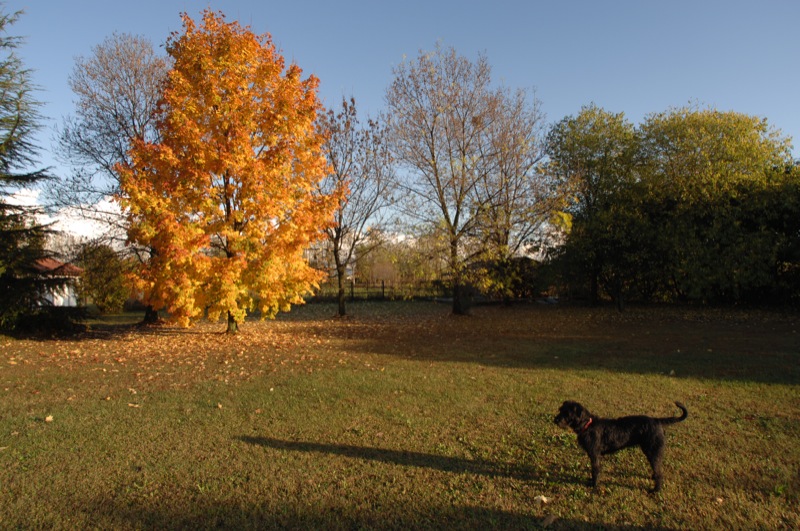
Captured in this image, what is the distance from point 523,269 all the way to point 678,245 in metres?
9.88

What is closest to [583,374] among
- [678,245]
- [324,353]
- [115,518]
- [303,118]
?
[324,353]

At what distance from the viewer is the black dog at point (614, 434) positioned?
3.71 metres

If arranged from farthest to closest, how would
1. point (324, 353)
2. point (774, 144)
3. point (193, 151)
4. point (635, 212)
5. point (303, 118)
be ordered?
point (774, 144), point (635, 212), point (303, 118), point (193, 151), point (324, 353)

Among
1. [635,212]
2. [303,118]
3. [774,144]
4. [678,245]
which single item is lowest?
[678,245]

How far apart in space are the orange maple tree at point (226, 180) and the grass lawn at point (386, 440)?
1941 millimetres

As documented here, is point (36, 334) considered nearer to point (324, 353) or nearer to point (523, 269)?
point (324, 353)

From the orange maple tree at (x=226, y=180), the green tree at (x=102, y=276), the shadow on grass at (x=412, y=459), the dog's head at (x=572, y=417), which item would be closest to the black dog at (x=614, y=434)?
the dog's head at (x=572, y=417)

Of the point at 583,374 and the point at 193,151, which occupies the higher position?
the point at 193,151

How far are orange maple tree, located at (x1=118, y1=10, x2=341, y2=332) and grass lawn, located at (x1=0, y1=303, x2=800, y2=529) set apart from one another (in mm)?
1941

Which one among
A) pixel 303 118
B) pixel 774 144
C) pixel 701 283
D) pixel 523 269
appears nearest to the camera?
pixel 303 118

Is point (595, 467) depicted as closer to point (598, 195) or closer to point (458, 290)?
point (458, 290)

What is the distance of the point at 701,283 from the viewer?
59.1ft

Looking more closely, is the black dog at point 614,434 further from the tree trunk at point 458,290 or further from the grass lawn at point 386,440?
the tree trunk at point 458,290

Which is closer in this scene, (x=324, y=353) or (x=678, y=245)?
(x=324, y=353)
